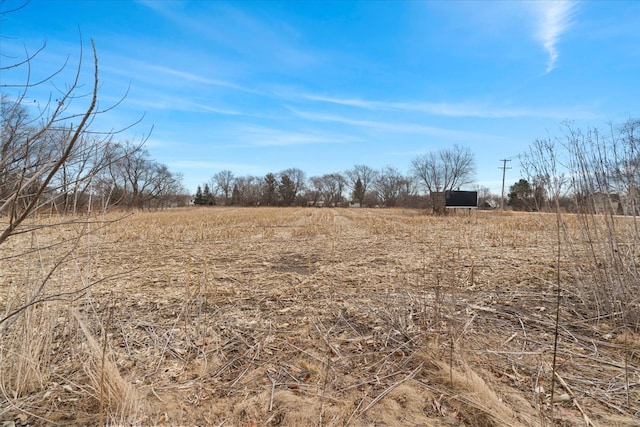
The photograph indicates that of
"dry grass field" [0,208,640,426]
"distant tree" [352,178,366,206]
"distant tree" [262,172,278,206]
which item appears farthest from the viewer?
"distant tree" [352,178,366,206]

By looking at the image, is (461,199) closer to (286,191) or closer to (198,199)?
(286,191)

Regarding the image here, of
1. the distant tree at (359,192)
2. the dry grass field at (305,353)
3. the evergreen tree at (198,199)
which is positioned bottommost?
the dry grass field at (305,353)

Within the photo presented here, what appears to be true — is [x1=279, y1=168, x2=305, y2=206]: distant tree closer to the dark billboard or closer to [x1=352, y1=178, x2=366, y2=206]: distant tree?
[x1=352, y1=178, x2=366, y2=206]: distant tree

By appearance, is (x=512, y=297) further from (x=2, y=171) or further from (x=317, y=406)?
(x=2, y=171)

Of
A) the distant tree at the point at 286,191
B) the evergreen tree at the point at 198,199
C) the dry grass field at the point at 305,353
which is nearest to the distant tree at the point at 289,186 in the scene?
the distant tree at the point at 286,191

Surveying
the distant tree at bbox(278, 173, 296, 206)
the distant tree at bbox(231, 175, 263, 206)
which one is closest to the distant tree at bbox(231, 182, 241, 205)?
the distant tree at bbox(231, 175, 263, 206)

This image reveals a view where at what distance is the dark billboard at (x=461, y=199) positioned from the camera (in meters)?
29.9

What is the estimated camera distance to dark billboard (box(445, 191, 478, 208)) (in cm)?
2989

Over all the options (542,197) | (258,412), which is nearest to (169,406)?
(258,412)

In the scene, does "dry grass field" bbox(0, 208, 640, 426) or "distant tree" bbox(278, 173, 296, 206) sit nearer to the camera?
"dry grass field" bbox(0, 208, 640, 426)

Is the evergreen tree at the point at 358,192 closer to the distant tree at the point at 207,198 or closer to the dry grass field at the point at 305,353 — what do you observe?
the distant tree at the point at 207,198

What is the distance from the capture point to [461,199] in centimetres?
3030

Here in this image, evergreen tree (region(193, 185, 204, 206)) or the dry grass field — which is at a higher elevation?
evergreen tree (region(193, 185, 204, 206))

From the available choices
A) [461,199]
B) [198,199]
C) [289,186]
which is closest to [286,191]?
[289,186]
